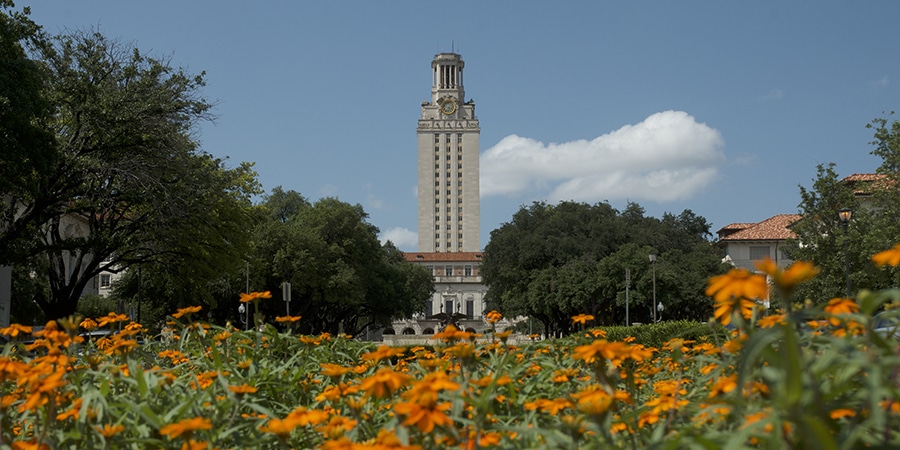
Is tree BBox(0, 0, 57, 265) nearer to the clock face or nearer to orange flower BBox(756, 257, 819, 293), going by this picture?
orange flower BBox(756, 257, 819, 293)

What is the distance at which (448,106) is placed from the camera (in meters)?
153

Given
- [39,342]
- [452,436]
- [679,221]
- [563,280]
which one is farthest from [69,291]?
[679,221]

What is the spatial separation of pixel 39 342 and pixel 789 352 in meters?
4.29

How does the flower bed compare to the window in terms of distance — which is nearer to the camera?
the flower bed

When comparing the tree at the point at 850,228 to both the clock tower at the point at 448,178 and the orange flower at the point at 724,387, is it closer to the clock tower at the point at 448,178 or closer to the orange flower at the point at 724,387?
the orange flower at the point at 724,387

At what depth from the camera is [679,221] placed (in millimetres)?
87188

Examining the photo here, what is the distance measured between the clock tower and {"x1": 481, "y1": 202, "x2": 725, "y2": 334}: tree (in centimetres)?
8133

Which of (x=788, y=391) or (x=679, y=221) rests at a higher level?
(x=679, y=221)

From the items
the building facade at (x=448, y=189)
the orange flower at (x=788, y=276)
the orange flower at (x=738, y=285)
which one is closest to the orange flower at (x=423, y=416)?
the orange flower at (x=738, y=285)

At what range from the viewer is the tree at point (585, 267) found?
2179 inches

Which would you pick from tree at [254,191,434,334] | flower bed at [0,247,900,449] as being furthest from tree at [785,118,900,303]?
flower bed at [0,247,900,449]

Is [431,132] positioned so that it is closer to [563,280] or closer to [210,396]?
[563,280]

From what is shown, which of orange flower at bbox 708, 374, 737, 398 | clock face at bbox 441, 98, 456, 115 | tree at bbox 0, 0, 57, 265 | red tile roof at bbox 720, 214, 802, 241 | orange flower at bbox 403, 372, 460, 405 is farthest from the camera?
clock face at bbox 441, 98, 456, 115

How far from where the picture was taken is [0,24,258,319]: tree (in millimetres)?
25734
